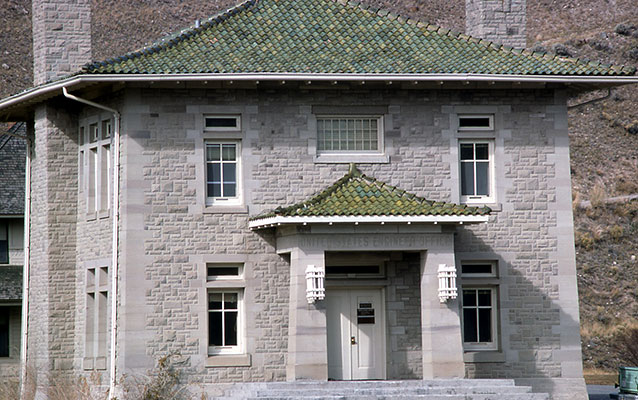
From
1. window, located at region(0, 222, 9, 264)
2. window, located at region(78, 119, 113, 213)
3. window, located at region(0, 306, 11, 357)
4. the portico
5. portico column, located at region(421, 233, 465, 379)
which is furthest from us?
window, located at region(0, 222, 9, 264)

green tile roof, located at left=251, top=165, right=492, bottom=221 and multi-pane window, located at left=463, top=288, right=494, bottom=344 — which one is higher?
green tile roof, located at left=251, top=165, right=492, bottom=221

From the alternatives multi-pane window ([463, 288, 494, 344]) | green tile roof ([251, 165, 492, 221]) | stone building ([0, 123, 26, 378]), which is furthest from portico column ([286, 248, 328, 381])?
stone building ([0, 123, 26, 378])

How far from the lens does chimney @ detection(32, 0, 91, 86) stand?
29734mm

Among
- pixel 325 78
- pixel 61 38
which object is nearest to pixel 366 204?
pixel 325 78

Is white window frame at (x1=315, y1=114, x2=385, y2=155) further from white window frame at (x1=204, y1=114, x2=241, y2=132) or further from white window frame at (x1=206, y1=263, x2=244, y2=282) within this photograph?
white window frame at (x1=206, y1=263, x2=244, y2=282)

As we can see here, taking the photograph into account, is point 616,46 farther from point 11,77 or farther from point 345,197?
point 345,197

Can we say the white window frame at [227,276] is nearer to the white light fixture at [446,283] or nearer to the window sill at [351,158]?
the window sill at [351,158]

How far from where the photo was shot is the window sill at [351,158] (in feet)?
91.9

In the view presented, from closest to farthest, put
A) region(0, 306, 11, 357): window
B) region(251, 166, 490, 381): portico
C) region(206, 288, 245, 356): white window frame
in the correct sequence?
region(251, 166, 490, 381): portico < region(206, 288, 245, 356): white window frame < region(0, 306, 11, 357): window

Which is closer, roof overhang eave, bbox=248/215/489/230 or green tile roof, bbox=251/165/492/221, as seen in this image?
roof overhang eave, bbox=248/215/489/230

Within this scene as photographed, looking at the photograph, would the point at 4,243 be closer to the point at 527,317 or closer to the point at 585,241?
the point at 527,317

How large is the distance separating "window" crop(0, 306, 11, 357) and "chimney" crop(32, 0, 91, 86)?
13.2m

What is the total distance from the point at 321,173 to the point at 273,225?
2.33m

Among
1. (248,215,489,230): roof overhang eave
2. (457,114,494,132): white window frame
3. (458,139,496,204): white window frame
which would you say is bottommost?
(248,215,489,230): roof overhang eave
